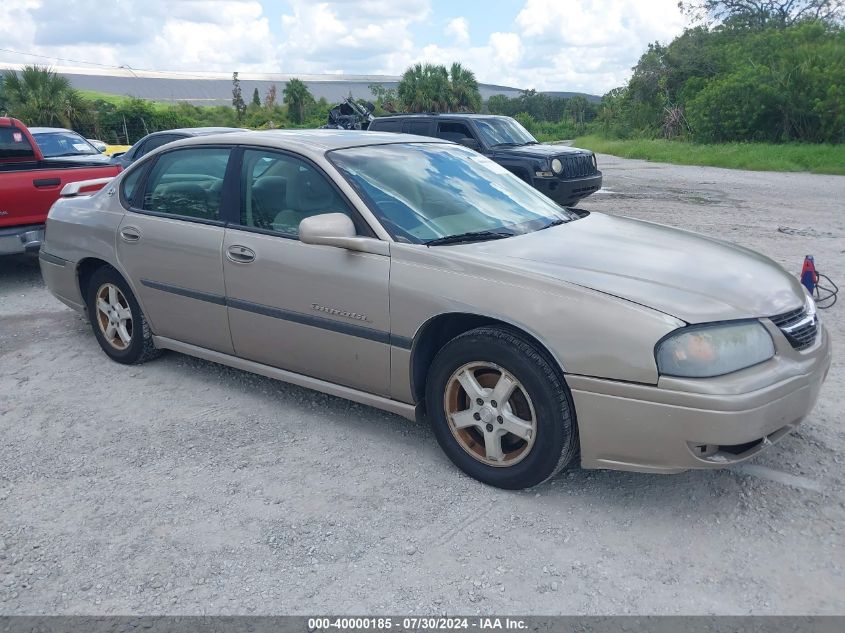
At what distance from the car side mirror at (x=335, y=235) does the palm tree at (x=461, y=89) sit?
149 ft

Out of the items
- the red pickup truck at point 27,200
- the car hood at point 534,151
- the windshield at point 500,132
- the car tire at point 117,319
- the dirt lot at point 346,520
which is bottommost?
the dirt lot at point 346,520

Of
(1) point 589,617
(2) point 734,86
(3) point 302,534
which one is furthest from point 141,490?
(2) point 734,86

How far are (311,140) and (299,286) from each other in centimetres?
89

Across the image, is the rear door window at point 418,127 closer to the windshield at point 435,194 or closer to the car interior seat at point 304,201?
the windshield at point 435,194

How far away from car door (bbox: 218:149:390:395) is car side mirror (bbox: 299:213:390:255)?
0.16 ft

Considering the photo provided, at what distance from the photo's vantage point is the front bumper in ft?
9.18

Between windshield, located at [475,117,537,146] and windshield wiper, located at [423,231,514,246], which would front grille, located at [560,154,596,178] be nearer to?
windshield, located at [475,117,537,146]

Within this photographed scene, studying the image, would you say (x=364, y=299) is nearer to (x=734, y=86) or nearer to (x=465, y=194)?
(x=465, y=194)

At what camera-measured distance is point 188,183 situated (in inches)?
177

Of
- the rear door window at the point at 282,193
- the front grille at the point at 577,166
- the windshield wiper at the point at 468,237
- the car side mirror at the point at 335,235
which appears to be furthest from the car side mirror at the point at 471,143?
the car side mirror at the point at 335,235

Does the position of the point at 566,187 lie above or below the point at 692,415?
below

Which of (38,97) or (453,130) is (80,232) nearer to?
(453,130)

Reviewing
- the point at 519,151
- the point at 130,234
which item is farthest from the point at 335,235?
the point at 519,151

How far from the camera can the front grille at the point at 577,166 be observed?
37.5ft
